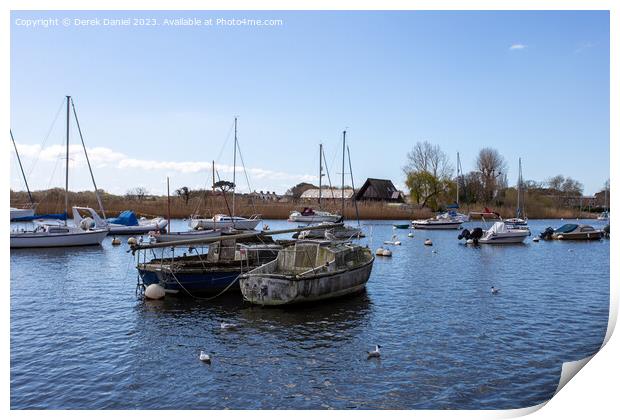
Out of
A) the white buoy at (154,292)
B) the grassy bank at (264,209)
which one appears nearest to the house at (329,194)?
the grassy bank at (264,209)

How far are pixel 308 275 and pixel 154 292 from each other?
709 centimetres

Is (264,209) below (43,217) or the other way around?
the other way around

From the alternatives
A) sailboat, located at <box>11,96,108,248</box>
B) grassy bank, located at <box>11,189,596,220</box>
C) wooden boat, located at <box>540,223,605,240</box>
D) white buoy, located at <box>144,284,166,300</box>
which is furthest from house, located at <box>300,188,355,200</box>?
white buoy, located at <box>144,284,166,300</box>

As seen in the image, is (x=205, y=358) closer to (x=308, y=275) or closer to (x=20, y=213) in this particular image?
(x=308, y=275)

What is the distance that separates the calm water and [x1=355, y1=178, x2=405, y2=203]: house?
87.3m

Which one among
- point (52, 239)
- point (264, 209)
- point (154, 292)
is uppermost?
point (264, 209)

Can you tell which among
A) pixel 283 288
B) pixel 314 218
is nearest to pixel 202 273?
pixel 283 288

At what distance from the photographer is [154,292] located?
22.8 meters

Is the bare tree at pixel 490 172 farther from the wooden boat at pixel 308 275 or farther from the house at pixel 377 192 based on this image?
the wooden boat at pixel 308 275

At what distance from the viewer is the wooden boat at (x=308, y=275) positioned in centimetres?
2017

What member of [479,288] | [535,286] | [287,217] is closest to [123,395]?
[479,288]

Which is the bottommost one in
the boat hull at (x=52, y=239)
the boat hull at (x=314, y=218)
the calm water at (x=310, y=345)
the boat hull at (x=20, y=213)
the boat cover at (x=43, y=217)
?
the calm water at (x=310, y=345)
